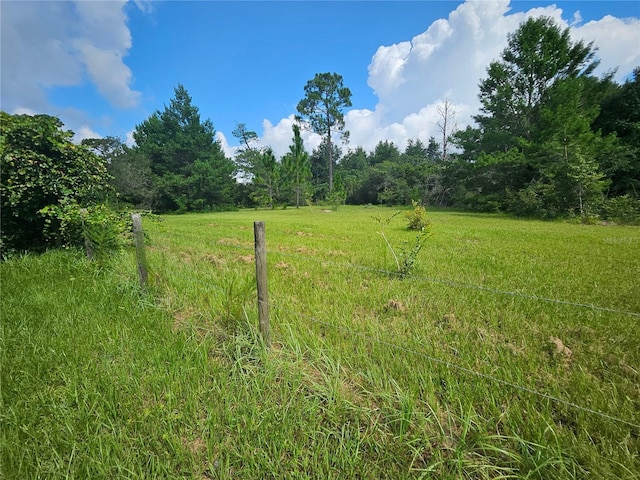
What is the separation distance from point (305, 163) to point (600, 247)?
86.1 feet

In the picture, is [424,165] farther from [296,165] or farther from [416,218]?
[416,218]

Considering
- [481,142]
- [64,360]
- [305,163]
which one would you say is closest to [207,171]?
[305,163]

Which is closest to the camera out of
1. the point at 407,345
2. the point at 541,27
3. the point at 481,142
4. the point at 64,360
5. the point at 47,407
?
the point at 47,407

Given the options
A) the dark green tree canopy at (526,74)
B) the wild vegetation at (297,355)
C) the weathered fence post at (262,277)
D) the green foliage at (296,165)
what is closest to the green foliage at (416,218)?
the wild vegetation at (297,355)

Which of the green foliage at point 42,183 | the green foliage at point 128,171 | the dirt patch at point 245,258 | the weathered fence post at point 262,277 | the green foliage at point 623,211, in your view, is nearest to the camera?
the weathered fence post at point 262,277

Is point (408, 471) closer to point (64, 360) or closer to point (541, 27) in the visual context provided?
point (64, 360)

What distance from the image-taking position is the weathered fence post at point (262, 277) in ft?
6.52

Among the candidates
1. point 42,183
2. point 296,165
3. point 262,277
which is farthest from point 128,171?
point 262,277

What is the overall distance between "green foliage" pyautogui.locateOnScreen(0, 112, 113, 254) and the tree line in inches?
0.8

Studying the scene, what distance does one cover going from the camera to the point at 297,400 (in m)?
1.60

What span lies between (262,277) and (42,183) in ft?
16.0

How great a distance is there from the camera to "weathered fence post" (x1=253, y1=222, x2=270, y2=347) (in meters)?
1.99

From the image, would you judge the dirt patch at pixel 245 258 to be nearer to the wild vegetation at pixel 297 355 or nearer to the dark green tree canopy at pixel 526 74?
the wild vegetation at pixel 297 355

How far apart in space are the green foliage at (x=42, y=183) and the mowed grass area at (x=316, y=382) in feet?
5.60
